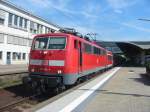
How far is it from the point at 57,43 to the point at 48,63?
1203 millimetres

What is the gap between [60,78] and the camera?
49.6 ft

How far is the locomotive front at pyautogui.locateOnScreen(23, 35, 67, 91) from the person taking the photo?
15.2m

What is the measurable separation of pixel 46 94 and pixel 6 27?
39608mm

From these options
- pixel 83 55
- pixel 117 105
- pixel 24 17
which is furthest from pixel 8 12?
pixel 117 105

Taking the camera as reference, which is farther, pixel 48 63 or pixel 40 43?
pixel 40 43

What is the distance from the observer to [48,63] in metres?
15.4

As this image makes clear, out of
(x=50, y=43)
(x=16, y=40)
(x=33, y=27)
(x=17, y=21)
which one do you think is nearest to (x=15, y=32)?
(x=16, y=40)

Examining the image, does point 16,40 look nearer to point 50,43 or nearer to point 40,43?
point 40,43

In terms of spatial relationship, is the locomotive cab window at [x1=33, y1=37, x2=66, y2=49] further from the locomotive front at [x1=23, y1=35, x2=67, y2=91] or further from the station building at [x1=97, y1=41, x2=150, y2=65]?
the station building at [x1=97, y1=41, x2=150, y2=65]

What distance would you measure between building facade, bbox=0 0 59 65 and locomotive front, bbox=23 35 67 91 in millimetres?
38309

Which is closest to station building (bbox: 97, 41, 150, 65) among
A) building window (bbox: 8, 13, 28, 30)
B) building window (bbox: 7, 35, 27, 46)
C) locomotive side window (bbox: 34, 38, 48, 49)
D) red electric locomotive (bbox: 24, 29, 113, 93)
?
building window (bbox: 7, 35, 27, 46)

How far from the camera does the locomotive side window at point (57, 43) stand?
15781 mm

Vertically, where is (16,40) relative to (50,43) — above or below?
above

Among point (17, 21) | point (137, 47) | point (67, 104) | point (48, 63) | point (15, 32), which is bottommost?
point (67, 104)
